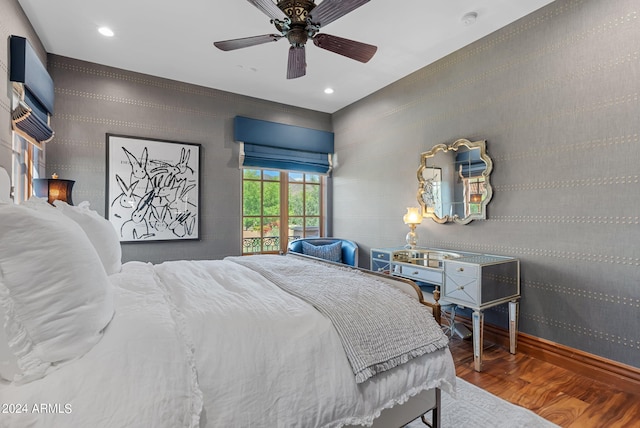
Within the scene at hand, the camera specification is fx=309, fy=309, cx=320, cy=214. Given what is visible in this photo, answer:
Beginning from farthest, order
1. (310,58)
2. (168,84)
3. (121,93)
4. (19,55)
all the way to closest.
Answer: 1. (168,84)
2. (121,93)
3. (310,58)
4. (19,55)

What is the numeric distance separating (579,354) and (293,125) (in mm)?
4114

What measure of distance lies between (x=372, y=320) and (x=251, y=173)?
3508 millimetres

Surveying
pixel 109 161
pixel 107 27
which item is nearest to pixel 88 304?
pixel 107 27

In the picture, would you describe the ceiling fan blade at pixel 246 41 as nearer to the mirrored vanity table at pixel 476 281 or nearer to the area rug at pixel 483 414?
the mirrored vanity table at pixel 476 281

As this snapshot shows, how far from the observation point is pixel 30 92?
2551 millimetres

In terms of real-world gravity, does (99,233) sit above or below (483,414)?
above

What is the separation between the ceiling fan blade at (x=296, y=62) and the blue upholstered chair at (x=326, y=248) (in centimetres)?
231

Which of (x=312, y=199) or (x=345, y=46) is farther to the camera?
(x=312, y=199)

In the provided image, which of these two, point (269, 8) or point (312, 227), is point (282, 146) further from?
point (269, 8)

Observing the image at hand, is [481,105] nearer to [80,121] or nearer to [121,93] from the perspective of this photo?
[121,93]

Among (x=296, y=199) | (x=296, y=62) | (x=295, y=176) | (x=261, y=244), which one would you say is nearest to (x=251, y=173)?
(x=295, y=176)

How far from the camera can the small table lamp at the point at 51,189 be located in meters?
2.51

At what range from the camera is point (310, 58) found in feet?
10.9

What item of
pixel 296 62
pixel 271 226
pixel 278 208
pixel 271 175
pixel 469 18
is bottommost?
pixel 271 226
